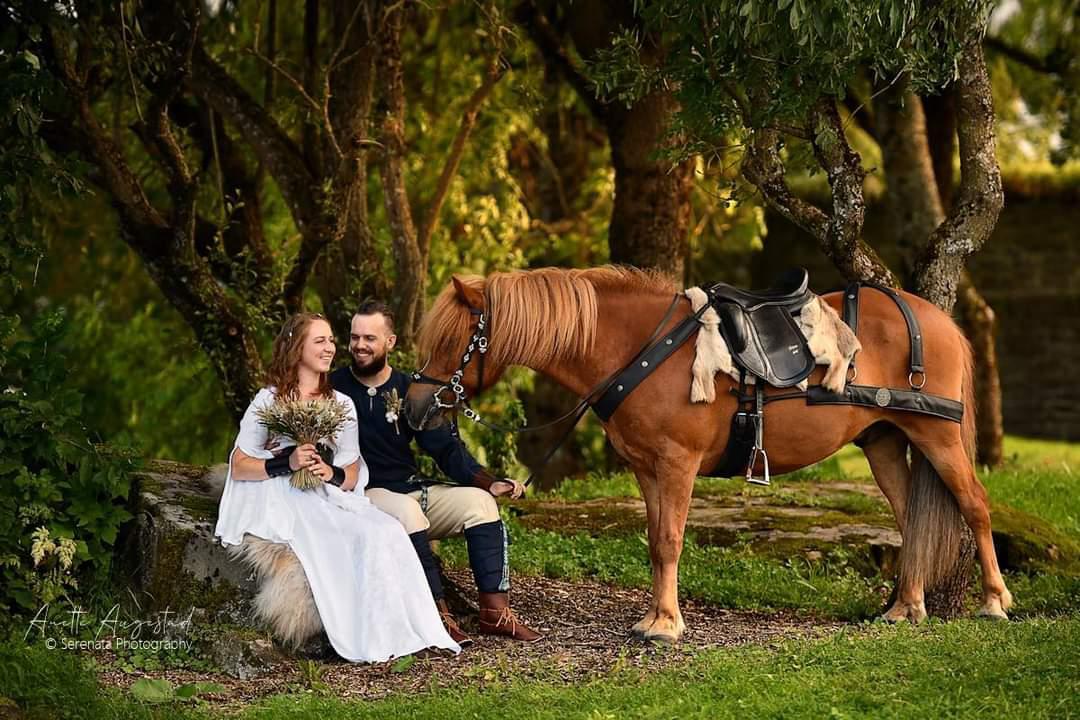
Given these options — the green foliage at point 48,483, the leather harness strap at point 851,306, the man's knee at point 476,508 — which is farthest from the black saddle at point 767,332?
the green foliage at point 48,483

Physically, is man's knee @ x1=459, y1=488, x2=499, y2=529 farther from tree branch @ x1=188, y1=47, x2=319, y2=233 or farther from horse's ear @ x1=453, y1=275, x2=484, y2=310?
tree branch @ x1=188, y1=47, x2=319, y2=233

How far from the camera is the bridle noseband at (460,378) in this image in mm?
5820

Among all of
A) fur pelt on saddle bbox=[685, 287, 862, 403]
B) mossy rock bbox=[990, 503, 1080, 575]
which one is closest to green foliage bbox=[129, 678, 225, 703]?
fur pelt on saddle bbox=[685, 287, 862, 403]

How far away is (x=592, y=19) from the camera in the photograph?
10391mm

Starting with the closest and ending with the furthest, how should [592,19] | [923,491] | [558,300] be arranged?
[558,300] → [923,491] → [592,19]

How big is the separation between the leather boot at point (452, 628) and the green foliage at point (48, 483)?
158 cm

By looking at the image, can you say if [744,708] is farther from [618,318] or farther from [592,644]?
[618,318]

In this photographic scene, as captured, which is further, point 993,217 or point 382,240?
point 382,240

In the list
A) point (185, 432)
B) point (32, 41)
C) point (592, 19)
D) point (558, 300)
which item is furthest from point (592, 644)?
point (185, 432)

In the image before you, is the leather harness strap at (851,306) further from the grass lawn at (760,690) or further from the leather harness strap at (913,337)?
the grass lawn at (760,690)

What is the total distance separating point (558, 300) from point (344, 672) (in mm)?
1948

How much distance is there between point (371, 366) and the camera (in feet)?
20.2

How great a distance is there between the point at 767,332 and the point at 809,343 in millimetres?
214

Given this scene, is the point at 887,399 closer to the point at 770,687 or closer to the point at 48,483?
the point at 770,687
